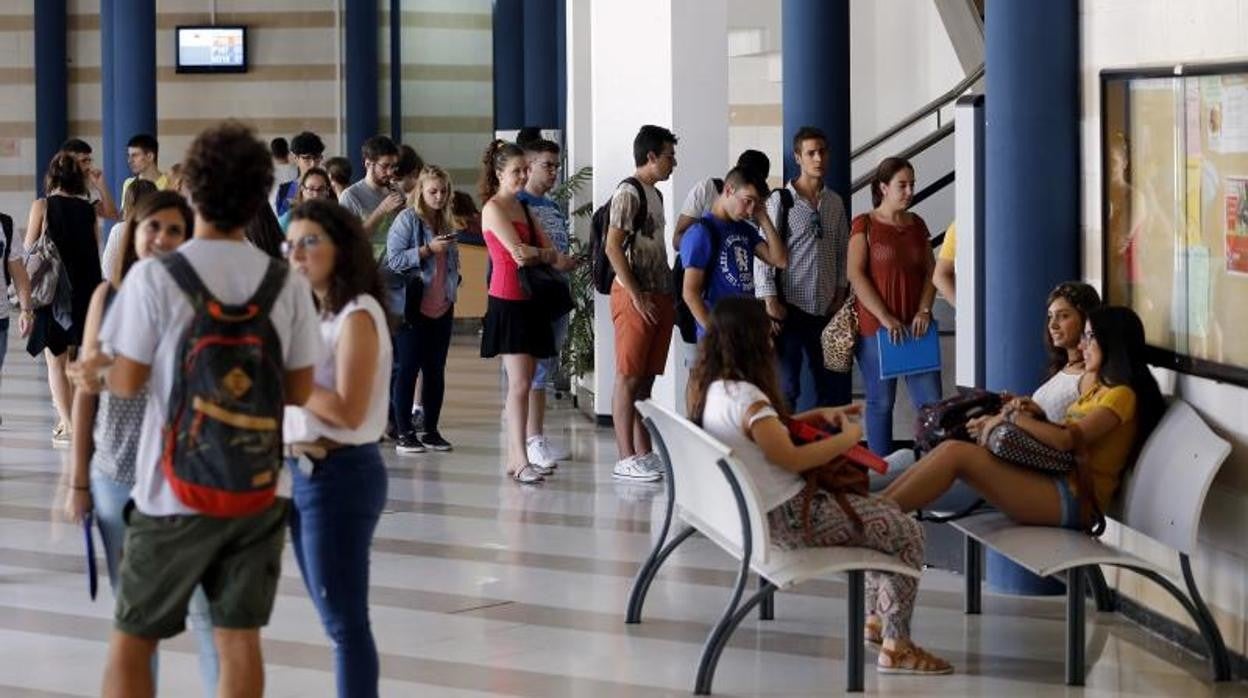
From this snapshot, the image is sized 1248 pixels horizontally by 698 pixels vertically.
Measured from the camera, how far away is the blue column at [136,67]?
59.1ft

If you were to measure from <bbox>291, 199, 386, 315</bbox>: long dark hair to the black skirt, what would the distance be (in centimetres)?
558

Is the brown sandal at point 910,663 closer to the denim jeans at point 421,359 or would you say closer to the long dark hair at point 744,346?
the long dark hair at point 744,346

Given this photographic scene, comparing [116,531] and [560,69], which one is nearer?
[116,531]

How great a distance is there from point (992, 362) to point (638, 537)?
194 centimetres

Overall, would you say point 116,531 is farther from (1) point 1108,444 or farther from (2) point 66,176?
(2) point 66,176

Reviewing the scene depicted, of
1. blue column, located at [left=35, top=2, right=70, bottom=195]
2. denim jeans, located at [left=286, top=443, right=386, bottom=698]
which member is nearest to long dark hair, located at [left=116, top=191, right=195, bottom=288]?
denim jeans, located at [left=286, top=443, right=386, bottom=698]

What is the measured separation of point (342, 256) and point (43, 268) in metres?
6.61

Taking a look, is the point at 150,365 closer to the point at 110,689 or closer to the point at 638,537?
the point at 110,689

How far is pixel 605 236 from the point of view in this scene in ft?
34.8

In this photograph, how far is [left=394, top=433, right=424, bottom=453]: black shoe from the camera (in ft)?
38.8

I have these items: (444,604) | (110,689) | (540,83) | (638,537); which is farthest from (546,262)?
(540,83)

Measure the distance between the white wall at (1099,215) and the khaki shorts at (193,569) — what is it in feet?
10.2

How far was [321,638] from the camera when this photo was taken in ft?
22.6

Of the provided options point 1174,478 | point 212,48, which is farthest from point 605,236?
point 212,48
